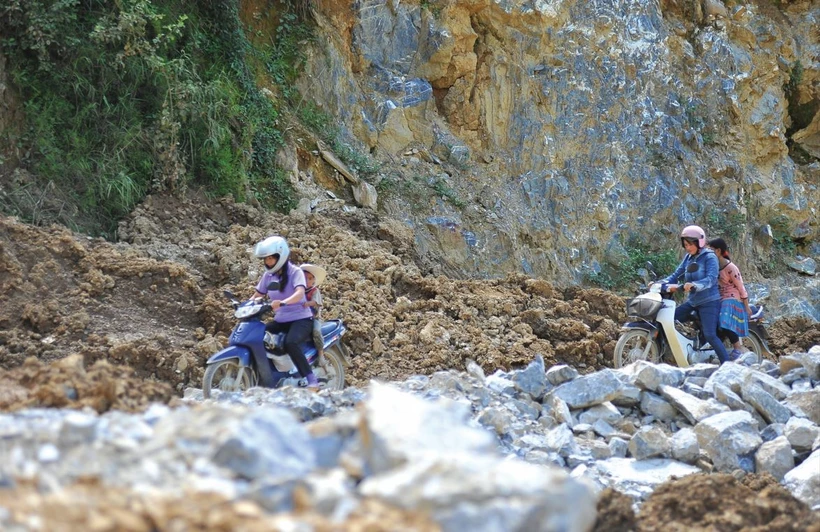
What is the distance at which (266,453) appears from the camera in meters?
3.00

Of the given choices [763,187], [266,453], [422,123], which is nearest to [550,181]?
[422,123]

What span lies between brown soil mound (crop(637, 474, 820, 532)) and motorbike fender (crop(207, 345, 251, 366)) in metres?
3.94

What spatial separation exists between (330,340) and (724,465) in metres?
3.64

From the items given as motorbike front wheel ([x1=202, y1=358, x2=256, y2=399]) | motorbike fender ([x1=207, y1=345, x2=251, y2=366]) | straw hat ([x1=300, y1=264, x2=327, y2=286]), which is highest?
straw hat ([x1=300, y1=264, x2=327, y2=286])

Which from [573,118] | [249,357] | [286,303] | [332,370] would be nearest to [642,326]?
[332,370]

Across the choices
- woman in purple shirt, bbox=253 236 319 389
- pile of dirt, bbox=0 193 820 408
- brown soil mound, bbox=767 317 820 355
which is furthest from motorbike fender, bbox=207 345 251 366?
brown soil mound, bbox=767 317 820 355

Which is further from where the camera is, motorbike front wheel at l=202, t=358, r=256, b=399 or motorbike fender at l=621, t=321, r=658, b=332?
motorbike fender at l=621, t=321, r=658, b=332

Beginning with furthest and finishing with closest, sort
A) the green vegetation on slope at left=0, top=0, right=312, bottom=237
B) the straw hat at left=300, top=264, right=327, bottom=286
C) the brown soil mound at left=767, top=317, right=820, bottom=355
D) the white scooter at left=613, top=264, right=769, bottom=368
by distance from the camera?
the brown soil mound at left=767, top=317, right=820, bottom=355 → the green vegetation on slope at left=0, top=0, right=312, bottom=237 → the white scooter at left=613, top=264, right=769, bottom=368 → the straw hat at left=300, top=264, right=327, bottom=286

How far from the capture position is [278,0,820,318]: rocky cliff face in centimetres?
1534

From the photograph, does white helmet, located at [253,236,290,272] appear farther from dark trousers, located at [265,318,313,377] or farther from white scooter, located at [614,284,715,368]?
white scooter, located at [614,284,715,368]

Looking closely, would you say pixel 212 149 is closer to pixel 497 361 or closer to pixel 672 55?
pixel 497 361

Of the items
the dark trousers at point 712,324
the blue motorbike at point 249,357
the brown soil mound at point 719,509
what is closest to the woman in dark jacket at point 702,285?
the dark trousers at point 712,324

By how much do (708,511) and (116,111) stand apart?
9595mm

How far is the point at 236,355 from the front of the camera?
7.48 meters
